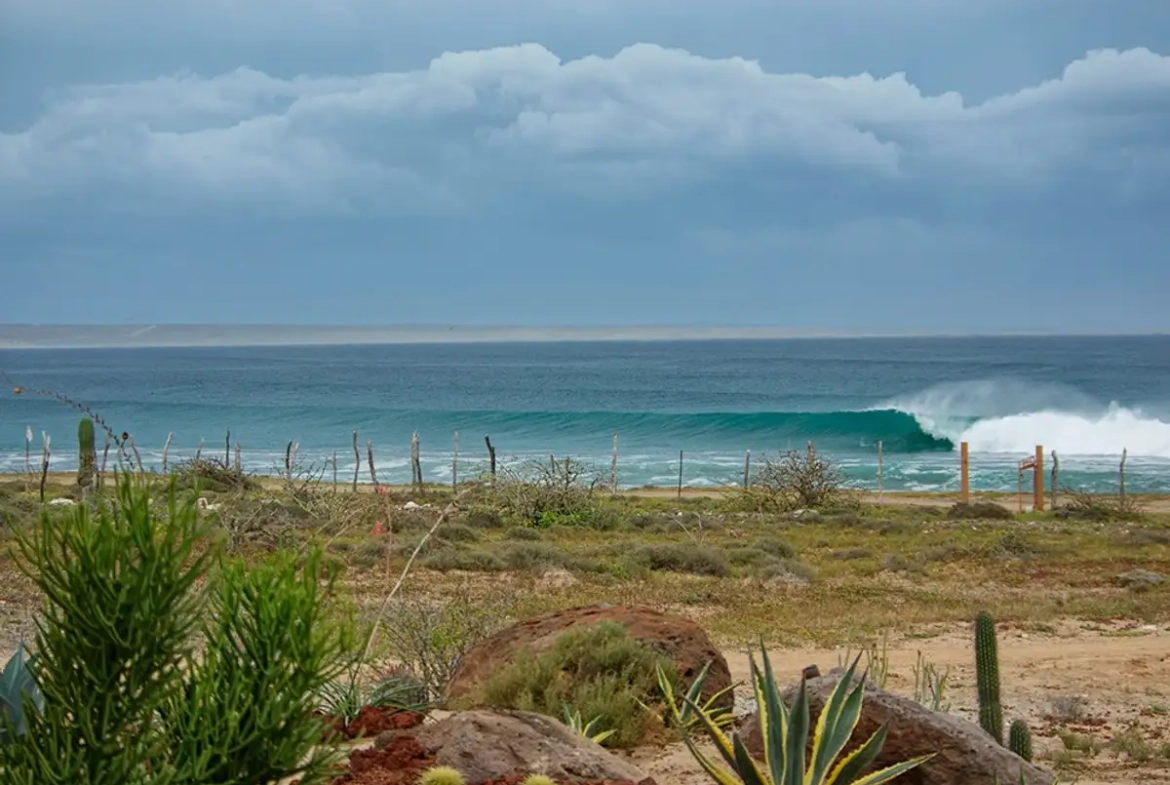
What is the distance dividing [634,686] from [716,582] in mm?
10170

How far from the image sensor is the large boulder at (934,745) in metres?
5.62

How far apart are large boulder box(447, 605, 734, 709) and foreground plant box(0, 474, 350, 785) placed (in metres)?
4.71

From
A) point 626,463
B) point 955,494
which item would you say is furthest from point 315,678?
point 626,463

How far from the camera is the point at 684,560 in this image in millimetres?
18266

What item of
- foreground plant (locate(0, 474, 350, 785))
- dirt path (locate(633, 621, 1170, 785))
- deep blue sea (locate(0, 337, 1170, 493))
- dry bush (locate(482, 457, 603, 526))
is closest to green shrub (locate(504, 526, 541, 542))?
dry bush (locate(482, 457, 603, 526))

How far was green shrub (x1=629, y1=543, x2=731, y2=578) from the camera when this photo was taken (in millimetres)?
18094

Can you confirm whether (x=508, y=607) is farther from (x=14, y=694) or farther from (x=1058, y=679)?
(x=14, y=694)

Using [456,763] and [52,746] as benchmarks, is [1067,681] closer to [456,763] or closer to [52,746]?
[456,763]

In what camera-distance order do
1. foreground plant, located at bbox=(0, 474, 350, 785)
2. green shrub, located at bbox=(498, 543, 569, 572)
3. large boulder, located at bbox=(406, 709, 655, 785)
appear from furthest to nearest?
green shrub, located at bbox=(498, 543, 569, 572) < large boulder, located at bbox=(406, 709, 655, 785) < foreground plant, located at bbox=(0, 474, 350, 785)

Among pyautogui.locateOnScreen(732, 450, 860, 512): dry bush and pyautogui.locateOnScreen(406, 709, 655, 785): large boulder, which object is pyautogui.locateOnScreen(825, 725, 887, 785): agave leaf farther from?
pyautogui.locateOnScreen(732, 450, 860, 512): dry bush

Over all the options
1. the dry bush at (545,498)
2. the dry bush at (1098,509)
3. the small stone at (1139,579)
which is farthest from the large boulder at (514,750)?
the dry bush at (1098,509)

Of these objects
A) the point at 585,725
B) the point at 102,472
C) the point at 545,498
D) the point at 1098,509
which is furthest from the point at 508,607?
the point at 1098,509

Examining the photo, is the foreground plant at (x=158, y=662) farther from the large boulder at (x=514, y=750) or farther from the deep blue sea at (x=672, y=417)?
the deep blue sea at (x=672, y=417)

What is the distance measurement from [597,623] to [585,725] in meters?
0.98
